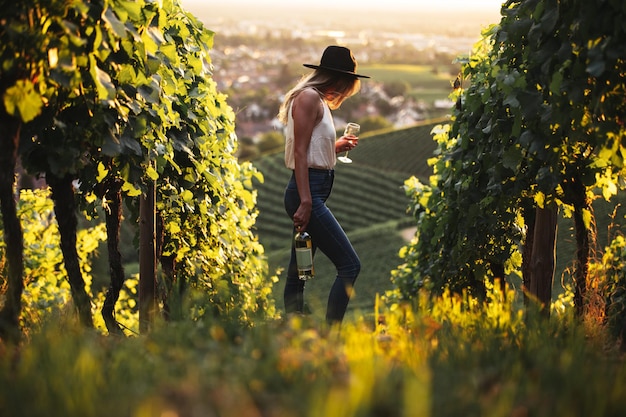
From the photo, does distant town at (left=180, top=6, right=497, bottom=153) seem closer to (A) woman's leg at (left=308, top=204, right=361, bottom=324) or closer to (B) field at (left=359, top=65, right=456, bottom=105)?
(B) field at (left=359, top=65, right=456, bottom=105)

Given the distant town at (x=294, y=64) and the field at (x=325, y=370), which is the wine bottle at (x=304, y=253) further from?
the distant town at (x=294, y=64)

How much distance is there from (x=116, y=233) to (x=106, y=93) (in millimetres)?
1505

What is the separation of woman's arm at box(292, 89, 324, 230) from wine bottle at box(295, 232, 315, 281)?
76 mm

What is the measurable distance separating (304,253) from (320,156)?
489mm

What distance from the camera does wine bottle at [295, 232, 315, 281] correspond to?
4.07m

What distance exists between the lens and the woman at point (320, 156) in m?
4.00

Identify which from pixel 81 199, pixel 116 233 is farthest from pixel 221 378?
pixel 81 199

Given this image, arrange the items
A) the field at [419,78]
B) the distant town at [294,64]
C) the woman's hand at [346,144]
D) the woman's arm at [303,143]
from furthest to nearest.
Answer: the field at [419,78], the distant town at [294,64], the woman's hand at [346,144], the woman's arm at [303,143]

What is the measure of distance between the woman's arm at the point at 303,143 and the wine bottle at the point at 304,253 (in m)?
0.08

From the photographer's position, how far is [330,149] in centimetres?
409

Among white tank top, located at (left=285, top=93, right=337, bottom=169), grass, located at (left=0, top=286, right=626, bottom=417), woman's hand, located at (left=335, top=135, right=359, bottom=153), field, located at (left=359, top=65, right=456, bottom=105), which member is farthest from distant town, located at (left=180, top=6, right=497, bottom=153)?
grass, located at (left=0, top=286, right=626, bottom=417)

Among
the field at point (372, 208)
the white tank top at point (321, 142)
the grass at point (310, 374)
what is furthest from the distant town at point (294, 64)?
the grass at point (310, 374)

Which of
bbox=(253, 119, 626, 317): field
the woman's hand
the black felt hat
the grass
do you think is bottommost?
bbox=(253, 119, 626, 317): field

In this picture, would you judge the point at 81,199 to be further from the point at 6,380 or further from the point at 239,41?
the point at 239,41
